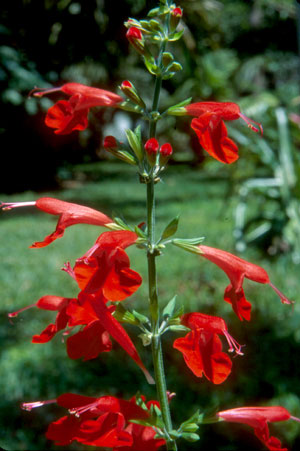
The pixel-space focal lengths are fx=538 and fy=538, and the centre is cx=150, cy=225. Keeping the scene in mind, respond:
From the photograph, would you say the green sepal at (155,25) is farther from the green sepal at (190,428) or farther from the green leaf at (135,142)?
the green sepal at (190,428)

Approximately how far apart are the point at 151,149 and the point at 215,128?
0.49 ft

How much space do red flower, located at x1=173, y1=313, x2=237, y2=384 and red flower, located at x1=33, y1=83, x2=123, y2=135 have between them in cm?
48

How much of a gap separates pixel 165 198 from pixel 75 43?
682 cm

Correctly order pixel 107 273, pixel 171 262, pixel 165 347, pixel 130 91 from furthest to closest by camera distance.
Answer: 1. pixel 171 262
2. pixel 165 347
3. pixel 130 91
4. pixel 107 273

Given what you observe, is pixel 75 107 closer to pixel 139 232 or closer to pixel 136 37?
pixel 136 37

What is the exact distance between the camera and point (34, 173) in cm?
1235

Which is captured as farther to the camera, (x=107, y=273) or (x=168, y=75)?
(x=168, y=75)

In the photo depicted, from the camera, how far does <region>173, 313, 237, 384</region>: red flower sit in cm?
103

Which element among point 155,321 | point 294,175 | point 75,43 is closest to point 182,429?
point 155,321

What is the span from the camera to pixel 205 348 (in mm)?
1087

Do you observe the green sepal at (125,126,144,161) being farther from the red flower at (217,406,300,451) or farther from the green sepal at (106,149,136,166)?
the red flower at (217,406,300,451)

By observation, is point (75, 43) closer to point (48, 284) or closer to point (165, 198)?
point (48, 284)

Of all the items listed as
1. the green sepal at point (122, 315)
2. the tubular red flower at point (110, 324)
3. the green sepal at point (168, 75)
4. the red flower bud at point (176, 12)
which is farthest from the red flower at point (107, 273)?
the red flower bud at point (176, 12)

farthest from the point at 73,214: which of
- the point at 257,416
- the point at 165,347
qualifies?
the point at 165,347
